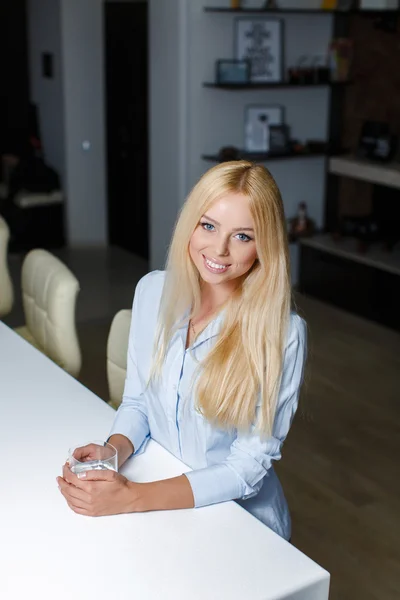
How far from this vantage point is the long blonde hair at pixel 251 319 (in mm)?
1780

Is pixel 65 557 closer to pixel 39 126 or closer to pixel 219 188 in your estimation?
pixel 219 188

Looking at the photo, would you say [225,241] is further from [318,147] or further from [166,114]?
[318,147]

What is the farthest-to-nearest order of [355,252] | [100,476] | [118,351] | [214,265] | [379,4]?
[355,252]
[379,4]
[118,351]
[214,265]
[100,476]

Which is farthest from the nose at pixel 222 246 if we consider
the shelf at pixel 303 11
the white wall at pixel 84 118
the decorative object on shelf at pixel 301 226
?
the white wall at pixel 84 118

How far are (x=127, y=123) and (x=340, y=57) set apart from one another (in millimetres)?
1863

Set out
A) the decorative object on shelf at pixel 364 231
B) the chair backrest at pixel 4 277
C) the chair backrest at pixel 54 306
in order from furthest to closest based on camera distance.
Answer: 1. the decorative object on shelf at pixel 364 231
2. the chair backrest at pixel 4 277
3. the chair backrest at pixel 54 306

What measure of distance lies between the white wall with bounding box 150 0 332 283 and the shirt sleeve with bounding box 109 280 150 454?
11.5 ft

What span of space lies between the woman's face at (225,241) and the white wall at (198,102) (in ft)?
12.1

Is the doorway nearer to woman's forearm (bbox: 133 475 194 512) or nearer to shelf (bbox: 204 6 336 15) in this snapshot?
shelf (bbox: 204 6 336 15)

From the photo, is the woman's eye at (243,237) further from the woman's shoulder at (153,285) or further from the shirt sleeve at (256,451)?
the woman's shoulder at (153,285)

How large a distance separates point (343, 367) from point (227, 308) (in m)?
2.90

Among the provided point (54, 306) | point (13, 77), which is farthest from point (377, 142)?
point (13, 77)

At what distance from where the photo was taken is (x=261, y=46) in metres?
5.53

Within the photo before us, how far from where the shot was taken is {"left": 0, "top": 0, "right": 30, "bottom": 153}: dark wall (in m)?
7.18
